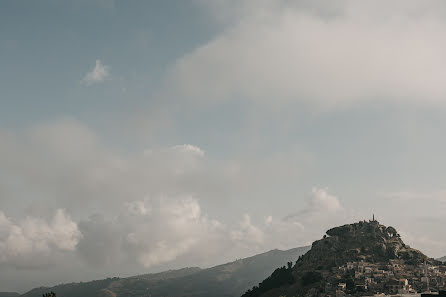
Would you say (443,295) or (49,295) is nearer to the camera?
(443,295)

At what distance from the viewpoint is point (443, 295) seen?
Result: 115438 mm

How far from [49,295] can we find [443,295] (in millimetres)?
152603

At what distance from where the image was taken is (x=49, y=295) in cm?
16288
